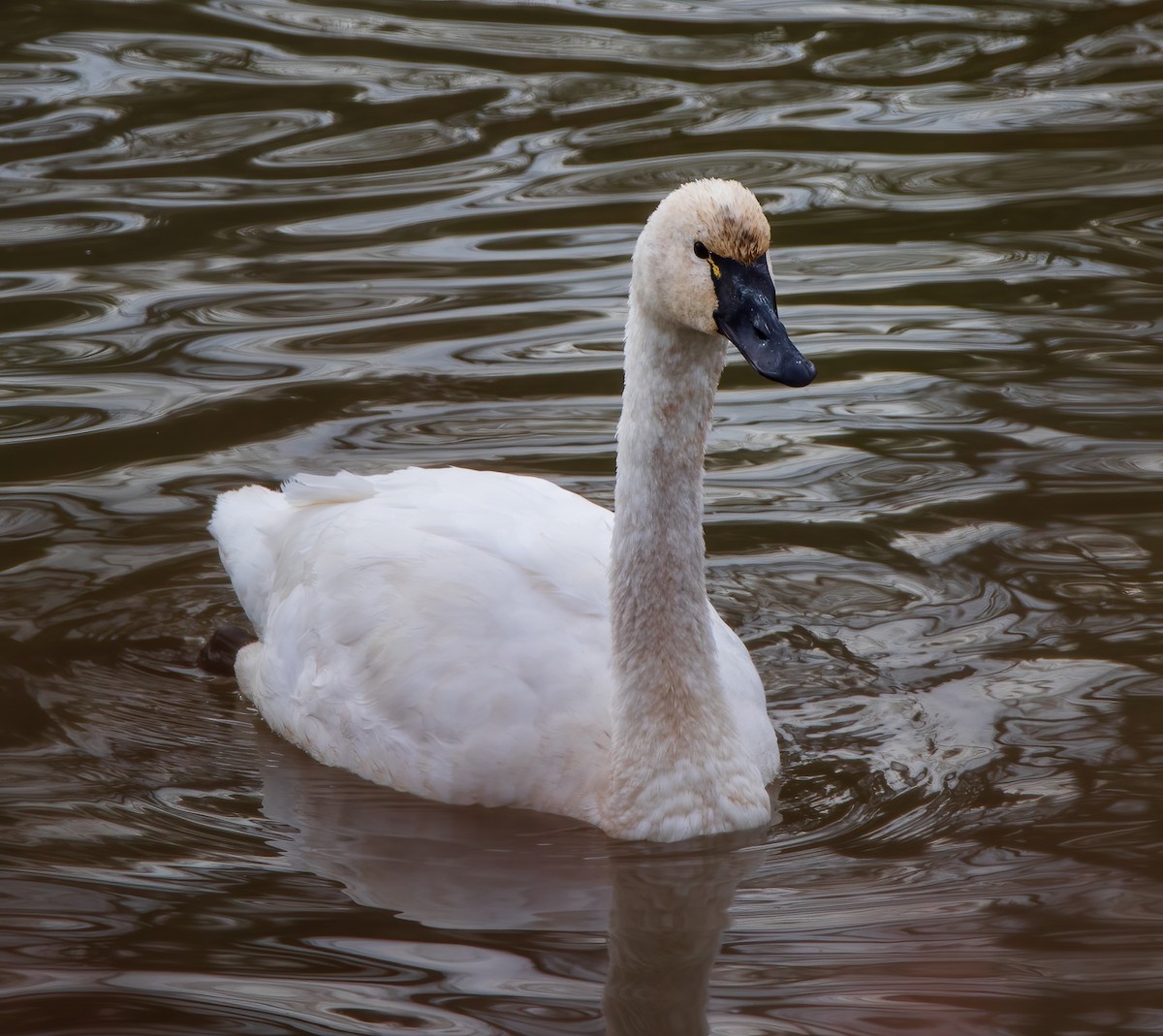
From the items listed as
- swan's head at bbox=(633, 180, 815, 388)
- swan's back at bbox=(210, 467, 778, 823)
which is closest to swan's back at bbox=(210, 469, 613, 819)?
swan's back at bbox=(210, 467, 778, 823)

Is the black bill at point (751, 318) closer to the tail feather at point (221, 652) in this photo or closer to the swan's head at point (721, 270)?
the swan's head at point (721, 270)

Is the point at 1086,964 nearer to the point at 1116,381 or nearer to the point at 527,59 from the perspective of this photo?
the point at 1116,381

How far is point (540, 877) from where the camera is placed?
17.5 ft

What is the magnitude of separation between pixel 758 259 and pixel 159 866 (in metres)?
2.34

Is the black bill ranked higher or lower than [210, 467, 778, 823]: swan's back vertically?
higher

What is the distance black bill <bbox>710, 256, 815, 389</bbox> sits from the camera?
16.1 feet

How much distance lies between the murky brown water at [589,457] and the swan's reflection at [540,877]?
17 mm

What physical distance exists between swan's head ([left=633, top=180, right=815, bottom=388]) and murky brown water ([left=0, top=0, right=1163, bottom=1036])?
4.90 feet

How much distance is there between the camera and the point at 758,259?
16.7 ft

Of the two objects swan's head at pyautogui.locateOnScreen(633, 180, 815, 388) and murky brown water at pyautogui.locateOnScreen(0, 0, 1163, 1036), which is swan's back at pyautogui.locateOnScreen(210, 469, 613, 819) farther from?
swan's head at pyautogui.locateOnScreen(633, 180, 815, 388)

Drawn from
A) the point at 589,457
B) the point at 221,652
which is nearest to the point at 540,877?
the point at 221,652

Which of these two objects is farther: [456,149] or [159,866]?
[456,149]

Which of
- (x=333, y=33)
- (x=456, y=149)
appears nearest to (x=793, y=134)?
(x=456, y=149)

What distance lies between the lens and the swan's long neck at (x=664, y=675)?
548cm
